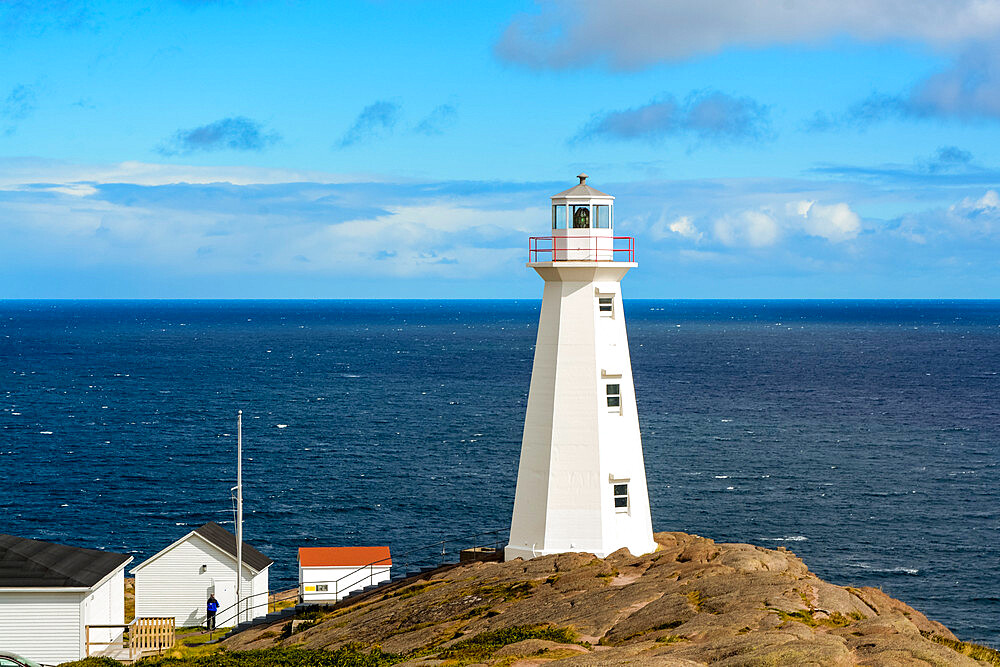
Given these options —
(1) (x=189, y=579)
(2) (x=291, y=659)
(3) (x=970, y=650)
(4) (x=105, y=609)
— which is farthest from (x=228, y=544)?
(3) (x=970, y=650)

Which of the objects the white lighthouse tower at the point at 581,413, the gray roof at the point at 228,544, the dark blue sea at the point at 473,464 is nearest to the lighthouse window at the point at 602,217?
the white lighthouse tower at the point at 581,413

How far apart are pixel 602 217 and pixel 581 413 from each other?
5850mm

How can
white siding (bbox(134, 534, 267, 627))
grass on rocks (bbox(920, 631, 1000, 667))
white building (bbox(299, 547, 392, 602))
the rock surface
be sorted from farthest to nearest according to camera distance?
white building (bbox(299, 547, 392, 602)) → white siding (bbox(134, 534, 267, 627)) → grass on rocks (bbox(920, 631, 1000, 667)) → the rock surface

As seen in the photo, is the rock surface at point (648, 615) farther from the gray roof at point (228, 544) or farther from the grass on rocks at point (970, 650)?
the gray roof at point (228, 544)

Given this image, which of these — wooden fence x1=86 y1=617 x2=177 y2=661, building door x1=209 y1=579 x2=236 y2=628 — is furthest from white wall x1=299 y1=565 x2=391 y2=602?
wooden fence x1=86 y1=617 x2=177 y2=661

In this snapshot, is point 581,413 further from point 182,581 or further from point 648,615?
point 182,581

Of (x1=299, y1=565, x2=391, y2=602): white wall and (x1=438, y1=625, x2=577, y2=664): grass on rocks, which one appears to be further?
(x1=299, y1=565, x2=391, y2=602): white wall

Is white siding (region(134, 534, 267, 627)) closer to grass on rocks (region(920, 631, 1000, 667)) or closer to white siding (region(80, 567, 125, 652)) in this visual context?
white siding (region(80, 567, 125, 652))

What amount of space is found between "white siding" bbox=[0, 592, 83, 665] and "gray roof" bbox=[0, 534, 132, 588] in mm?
370

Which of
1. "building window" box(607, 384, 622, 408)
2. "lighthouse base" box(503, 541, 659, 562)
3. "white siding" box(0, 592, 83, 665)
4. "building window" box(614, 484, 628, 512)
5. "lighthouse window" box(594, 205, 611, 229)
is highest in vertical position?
"lighthouse window" box(594, 205, 611, 229)

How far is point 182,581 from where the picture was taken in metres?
42.2

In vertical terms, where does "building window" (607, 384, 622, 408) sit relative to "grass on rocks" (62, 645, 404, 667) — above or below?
above

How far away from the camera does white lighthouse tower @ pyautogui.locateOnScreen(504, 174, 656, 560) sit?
3011cm

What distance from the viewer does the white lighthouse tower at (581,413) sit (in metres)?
30.1
